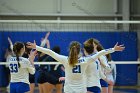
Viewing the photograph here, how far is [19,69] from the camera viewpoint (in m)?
6.29

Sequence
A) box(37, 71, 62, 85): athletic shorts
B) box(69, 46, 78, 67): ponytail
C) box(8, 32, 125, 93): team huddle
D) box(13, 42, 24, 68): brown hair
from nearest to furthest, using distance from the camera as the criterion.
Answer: box(69, 46, 78, 67): ponytail, box(8, 32, 125, 93): team huddle, box(13, 42, 24, 68): brown hair, box(37, 71, 62, 85): athletic shorts

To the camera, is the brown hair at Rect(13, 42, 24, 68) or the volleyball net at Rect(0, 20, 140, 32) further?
the volleyball net at Rect(0, 20, 140, 32)

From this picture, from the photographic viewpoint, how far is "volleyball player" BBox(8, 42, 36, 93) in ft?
20.5

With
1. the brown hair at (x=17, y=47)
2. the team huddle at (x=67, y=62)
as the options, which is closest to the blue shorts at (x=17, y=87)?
the team huddle at (x=67, y=62)

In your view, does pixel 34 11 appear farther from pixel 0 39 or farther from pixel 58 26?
pixel 0 39

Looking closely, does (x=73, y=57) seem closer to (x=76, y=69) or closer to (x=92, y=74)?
(x=76, y=69)

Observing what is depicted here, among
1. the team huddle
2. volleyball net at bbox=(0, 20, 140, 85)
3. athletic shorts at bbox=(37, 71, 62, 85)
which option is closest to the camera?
the team huddle

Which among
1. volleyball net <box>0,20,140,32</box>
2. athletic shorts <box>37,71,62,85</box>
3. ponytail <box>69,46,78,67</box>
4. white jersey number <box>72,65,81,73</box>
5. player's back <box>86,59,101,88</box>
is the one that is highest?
volleyball net <box>0,20,140,32</box>

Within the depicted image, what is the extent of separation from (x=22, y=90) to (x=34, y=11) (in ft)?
34.1

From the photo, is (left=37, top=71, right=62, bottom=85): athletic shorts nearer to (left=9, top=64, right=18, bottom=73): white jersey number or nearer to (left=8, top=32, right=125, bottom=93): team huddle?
(left=8, top=32, right=125, bottom=93): team huddle

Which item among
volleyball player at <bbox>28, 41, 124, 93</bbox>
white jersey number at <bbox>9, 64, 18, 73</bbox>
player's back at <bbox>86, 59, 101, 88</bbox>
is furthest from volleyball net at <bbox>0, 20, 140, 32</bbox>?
volleyball player at <bbox>28, 41, 124, 93</bbox>

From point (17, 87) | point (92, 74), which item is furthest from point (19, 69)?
point (92, 74)

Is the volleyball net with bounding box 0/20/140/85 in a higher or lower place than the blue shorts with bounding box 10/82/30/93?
higher

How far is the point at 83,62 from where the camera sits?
5773 mm
